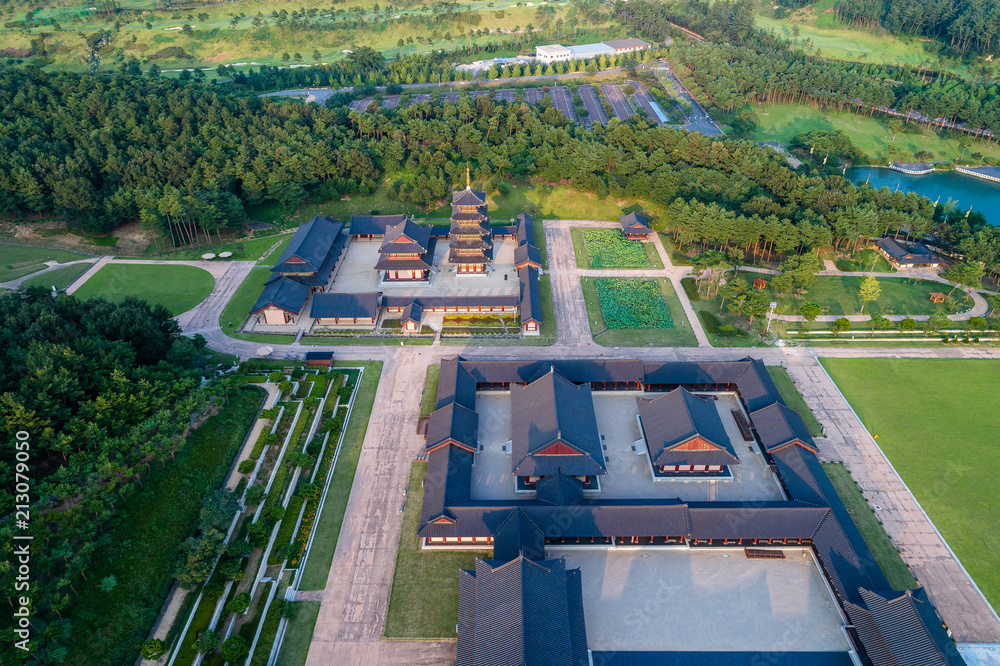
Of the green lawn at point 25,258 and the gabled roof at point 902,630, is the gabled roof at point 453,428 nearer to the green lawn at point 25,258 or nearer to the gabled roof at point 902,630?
the gabled roof at point 902,630

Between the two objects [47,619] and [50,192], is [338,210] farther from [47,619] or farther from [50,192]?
[47,619]

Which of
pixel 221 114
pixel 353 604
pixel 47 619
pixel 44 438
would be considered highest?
pixel 221 114

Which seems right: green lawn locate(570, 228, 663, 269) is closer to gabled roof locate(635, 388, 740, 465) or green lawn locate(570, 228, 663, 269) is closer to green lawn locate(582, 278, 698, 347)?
green lawn locate(582, 278, 698, 347)

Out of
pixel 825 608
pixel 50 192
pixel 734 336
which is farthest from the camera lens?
pixel 50 192

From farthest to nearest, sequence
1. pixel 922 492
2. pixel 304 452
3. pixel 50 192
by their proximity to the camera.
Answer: pixel 50 192 < pixel 304 452 < pixel 922 492

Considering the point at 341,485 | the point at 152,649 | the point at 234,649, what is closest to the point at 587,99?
the point at 341,485

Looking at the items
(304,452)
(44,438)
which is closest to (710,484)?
(304,452)
